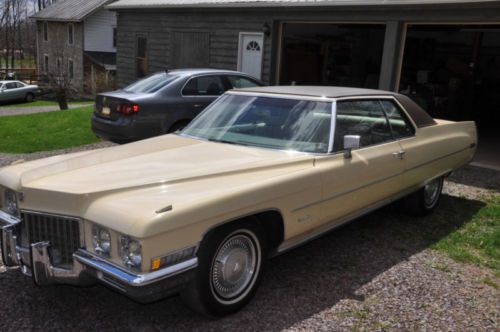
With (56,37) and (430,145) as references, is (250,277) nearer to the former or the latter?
(430,145)

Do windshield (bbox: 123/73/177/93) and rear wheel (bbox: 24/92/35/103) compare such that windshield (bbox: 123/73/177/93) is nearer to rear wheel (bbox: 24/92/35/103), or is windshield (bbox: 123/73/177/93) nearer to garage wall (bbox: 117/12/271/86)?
garage wall (bbox: 117/12/271/86)

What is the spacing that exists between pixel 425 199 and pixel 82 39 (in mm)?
34270

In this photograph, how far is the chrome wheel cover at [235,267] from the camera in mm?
3293

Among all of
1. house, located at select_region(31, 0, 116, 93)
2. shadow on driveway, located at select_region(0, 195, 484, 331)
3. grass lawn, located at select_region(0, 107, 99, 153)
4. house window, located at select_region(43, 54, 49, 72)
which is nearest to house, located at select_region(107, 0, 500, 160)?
grass lawn, located at select_region(0, 107, 99, 153)

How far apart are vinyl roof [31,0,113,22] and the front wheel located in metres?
34.7

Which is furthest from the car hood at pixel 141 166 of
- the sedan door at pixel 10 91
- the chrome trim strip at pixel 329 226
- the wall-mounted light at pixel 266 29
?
the sedan door at pixel 10 91

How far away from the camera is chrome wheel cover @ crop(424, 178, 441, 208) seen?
5.64 metres

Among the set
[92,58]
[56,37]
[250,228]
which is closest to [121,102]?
[250,228]

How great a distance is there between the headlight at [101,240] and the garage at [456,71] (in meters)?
11.1

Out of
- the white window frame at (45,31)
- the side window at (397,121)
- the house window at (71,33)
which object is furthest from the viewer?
the white window frame at (45,31)

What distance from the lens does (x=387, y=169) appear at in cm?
460

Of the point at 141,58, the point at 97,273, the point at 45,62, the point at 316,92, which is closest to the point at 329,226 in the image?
the point at 316,92

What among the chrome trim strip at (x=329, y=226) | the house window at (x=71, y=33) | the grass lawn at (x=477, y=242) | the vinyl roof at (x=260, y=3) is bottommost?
the grass lawn at (x=477, y=242)

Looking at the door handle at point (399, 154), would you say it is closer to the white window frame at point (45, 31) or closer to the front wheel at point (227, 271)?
the front wheel at point (227, 271)
